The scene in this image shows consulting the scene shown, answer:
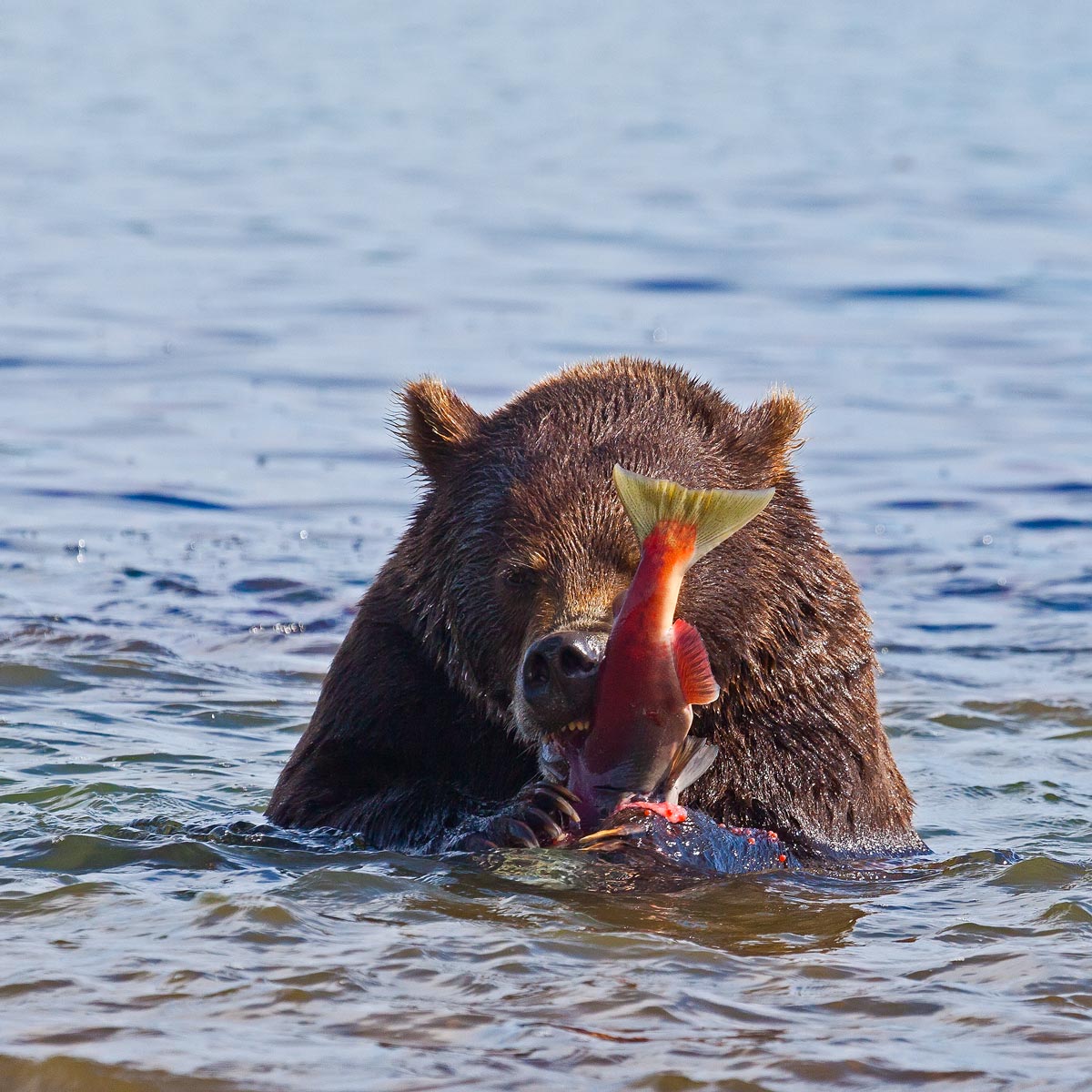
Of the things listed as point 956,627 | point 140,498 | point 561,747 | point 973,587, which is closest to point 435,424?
point 561,747

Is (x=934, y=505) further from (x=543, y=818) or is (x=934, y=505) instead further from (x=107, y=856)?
(x=107, y=856)

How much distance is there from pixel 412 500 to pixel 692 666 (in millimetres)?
7041

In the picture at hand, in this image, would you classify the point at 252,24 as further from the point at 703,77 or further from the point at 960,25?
the point at 960,25

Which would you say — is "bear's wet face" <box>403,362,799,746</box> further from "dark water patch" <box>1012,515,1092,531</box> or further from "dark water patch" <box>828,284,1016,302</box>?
"dark water patch" <box>828,284,1016,302</box>

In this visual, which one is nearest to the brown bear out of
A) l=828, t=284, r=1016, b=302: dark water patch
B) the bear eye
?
the bear eye

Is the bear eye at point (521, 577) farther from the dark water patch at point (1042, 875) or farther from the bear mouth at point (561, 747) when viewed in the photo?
the dark water patch at point (1042, 875)

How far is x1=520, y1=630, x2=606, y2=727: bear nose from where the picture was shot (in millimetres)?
4656

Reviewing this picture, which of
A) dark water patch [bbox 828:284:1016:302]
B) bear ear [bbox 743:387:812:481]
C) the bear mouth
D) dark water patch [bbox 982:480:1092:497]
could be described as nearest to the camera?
the bear mouth

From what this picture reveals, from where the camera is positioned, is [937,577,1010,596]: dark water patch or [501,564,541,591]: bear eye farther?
[937,577,1010,596]: dark water patch

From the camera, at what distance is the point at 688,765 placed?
5129mm

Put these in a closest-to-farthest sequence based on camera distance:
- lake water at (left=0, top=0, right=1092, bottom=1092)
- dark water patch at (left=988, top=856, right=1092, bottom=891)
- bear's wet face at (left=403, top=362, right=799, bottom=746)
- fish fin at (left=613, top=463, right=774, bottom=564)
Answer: lake water at (left=0, top=0, right=1092, bottom=1092) < fish fin at (left=613, top=463, right=774, bottom=564) < bear's wet face at (left=403, top=362, right=799, bottom=746) < dark water patch at (left=988, top=856, right=1092, bottom=891)

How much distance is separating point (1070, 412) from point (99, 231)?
9.83m

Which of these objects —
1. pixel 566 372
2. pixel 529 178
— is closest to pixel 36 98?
pixel 529 178

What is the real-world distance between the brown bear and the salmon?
36 cm
